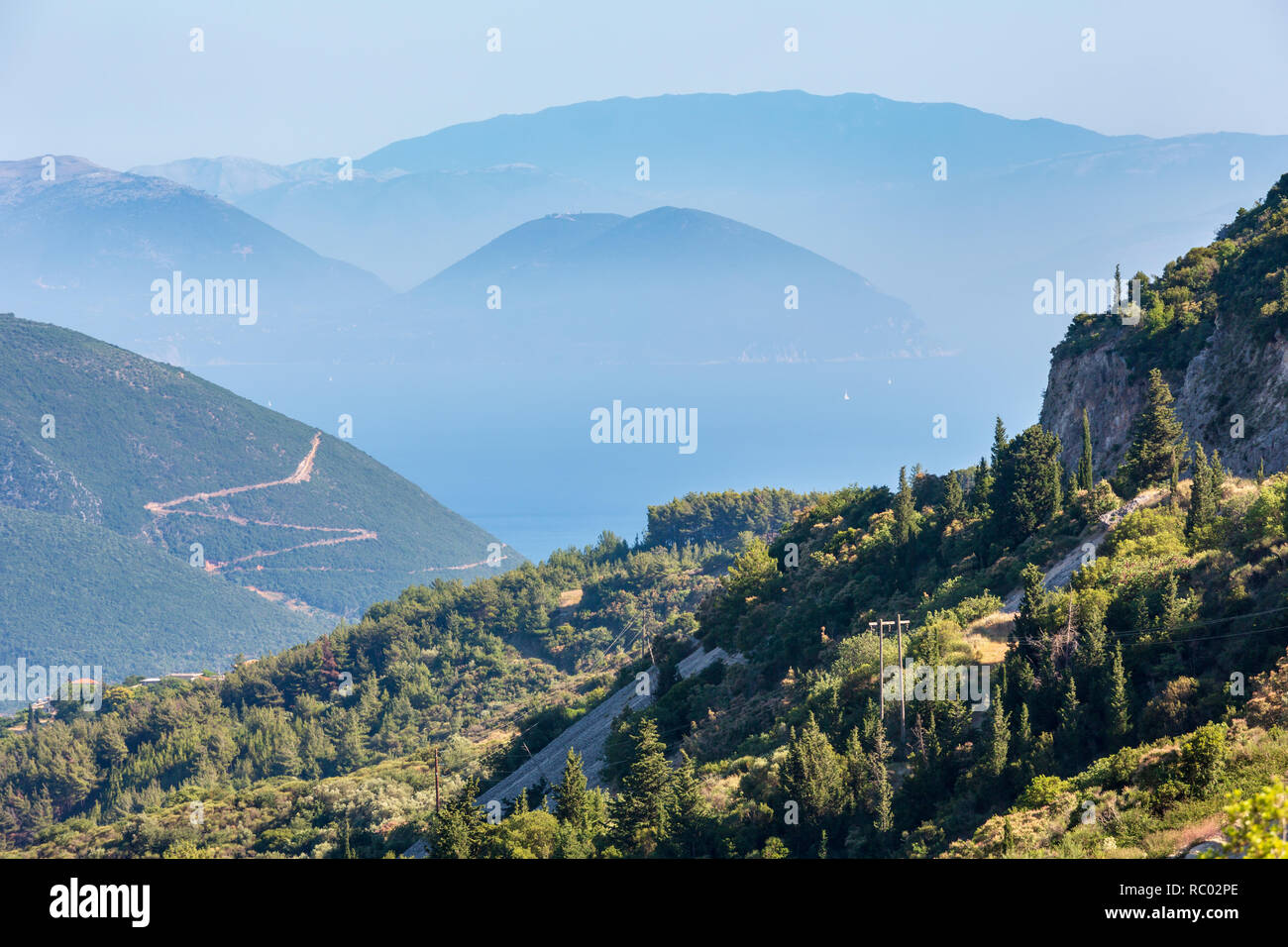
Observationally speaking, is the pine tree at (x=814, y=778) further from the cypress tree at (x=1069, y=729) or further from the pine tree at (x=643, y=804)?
the cypress tree at (x=1069, y=729)

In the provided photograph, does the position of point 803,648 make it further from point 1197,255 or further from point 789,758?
point 1197,255

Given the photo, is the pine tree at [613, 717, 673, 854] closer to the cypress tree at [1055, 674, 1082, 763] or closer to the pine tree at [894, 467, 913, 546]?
the cypress tree at [1055, 674, 1082, 763]

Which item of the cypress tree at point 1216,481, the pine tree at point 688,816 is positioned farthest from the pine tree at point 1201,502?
the pine tree at point 688,816

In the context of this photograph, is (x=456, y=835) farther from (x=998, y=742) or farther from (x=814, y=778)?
(x=998, y=742)
